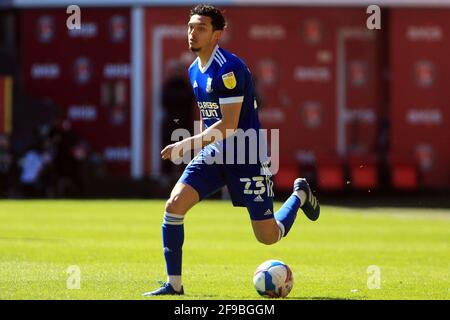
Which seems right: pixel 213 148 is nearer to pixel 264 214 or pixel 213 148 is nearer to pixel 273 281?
pixel 264 214

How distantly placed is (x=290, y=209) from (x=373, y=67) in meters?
18.8

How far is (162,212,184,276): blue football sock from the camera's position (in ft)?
34.1

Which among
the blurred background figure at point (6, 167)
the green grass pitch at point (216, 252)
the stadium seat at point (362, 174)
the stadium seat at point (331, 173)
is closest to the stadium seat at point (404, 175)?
the stadium seat at point (362, 174)

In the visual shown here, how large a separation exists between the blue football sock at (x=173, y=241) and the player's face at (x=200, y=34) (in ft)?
4.91

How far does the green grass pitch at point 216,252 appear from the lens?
1120 centimetres

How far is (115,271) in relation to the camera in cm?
1270

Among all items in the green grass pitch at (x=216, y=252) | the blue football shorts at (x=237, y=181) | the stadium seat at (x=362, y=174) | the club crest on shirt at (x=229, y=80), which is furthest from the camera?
the stadium seat at (x=362, y=174)

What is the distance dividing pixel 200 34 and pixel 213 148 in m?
1.00

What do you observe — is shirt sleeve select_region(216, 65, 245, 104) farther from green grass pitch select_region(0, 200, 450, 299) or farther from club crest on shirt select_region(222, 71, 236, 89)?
green grass pitch select_region(0, 200, 450, 299)

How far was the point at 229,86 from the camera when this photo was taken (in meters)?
10.5

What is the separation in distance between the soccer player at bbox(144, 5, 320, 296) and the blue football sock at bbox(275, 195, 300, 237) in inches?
11.7

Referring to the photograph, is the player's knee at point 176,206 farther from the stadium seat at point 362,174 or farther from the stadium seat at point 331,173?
the stadium seat at point 362,174

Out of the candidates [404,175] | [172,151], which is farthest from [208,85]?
[404,175]
